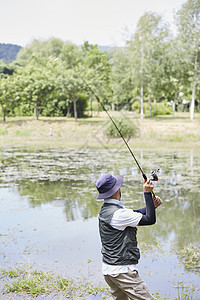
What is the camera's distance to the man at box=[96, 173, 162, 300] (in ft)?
8.76

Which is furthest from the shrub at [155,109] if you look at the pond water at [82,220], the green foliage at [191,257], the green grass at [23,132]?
the green foliage at [191,257]

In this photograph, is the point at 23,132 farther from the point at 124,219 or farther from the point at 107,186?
the point at 124,219

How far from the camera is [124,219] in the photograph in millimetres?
2664

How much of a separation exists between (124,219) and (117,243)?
7.9 inches

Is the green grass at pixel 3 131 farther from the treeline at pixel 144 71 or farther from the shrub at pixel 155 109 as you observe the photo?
the shrub at pixel 155 109

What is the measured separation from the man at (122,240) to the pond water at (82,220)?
1.59 metres

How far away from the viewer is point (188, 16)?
104ft

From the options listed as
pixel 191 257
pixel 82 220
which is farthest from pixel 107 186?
pixel 82 220

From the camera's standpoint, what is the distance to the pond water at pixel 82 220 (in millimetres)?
4859

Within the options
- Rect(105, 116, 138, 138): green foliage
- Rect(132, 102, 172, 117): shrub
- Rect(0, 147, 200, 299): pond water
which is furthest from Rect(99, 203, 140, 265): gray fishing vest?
Rect(132, 102, 172, 117): shrub

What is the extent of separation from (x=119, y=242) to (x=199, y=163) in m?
13.6

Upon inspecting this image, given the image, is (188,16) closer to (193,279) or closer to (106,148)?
(106,148)

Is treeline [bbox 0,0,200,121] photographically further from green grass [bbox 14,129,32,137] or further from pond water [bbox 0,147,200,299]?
pond water [bbox 0,147,200,299]

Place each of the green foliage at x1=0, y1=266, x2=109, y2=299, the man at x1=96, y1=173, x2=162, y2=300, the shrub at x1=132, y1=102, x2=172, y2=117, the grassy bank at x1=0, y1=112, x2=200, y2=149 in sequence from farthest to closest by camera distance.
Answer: the shrub at x1=132, y1=102, x2=172, y2=117, the grassy bank at x1=0, y1=112, x2=200, y2=149, the green foliage at x1=0, y1=266, x2=109, y2=299, the man at x1=96, y1=173, x2=162, y2=300
